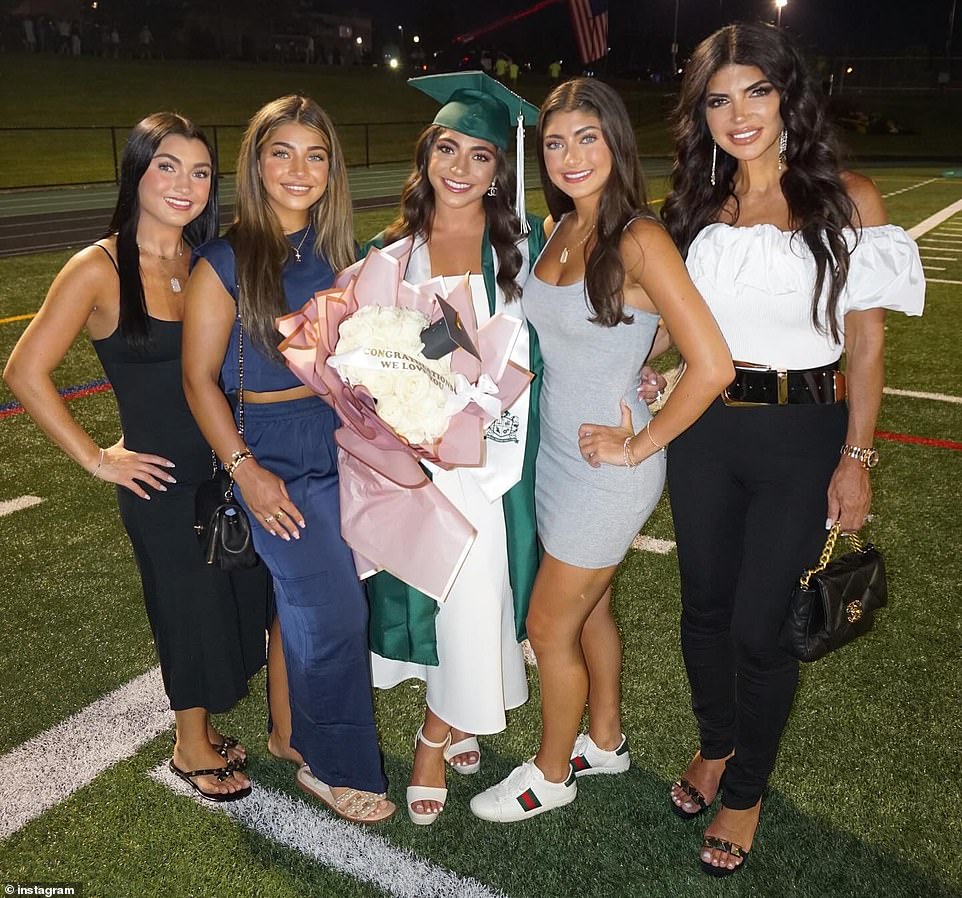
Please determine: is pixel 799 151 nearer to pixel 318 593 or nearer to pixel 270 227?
pixel 270 227

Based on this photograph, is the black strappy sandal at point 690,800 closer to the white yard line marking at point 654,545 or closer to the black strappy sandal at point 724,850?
the black strappy sandal at point 724,850

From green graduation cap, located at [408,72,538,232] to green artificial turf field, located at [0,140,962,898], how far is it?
167 centimetres

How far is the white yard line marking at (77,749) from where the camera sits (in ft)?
8.88

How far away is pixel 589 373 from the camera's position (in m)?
2.35

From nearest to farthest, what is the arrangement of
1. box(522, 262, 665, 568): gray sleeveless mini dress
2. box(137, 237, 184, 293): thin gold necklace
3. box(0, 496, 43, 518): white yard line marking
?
box(522, 262, 665, 568): gray sleeveless mini dress < box(137, 237, 184, 293): thin gold necklace < box(0, 496, 43, 518): white yard line marking

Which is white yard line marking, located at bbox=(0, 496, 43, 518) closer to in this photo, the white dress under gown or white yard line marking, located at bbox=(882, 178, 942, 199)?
the white dress under gown

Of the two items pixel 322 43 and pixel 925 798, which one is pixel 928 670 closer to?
pixel 925 798

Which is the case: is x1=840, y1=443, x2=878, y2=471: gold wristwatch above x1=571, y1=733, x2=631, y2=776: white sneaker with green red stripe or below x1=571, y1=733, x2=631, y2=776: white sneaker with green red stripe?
above

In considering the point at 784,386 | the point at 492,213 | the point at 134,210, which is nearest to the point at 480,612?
the point at 784,386

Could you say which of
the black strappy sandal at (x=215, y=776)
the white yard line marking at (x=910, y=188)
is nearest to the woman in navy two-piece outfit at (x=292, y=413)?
the black strappy sandal at (x=215, y=776)

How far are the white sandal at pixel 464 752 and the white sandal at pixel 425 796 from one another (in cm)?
14

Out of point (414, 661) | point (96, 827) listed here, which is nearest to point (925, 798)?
point (414, 661)

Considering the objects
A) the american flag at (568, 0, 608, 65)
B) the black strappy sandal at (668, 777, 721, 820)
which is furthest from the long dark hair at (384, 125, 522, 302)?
the american flag at (568, 0, 608, 65)

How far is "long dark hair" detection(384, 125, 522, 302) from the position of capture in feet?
8.55
